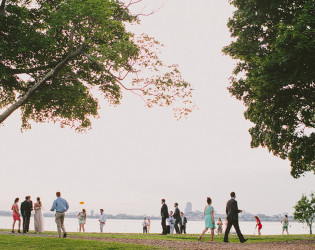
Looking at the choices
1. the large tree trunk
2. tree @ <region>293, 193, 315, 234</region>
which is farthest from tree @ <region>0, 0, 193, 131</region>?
tree @ <region>293, 193, 315, 234</region>

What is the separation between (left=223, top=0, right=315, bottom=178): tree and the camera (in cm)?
1245

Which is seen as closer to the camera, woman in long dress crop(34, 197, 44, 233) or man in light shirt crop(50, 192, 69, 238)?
man in light shirt crop(50, 192, 69, 238)

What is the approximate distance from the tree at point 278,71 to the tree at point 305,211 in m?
21.1

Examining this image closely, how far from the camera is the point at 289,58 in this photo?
40.3 feet

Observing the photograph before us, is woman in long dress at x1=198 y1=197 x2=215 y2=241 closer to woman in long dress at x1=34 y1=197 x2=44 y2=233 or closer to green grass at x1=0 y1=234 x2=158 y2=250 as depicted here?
green grass at x1=0 y1=234 x2=158 y2=250

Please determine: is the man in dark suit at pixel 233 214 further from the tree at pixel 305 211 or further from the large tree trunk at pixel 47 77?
the tree at pixel 305 211

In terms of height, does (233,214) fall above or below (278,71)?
below

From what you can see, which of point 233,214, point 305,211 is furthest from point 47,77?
point 305,211

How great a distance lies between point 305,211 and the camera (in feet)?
131

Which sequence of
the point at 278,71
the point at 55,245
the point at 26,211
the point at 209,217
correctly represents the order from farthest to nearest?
1. the point at 26,211
2. the point at 209,217
3. the point at 278,71
4. the point at 55,245

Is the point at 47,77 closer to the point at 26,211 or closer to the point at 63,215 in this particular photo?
the point at 63,215

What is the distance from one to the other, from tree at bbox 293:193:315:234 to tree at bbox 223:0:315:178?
2114cm

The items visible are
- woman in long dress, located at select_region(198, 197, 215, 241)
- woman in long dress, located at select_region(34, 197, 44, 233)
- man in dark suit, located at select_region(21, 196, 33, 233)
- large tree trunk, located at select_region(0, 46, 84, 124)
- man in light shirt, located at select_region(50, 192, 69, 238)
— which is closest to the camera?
large tree trunk, located at select_region(0, 46, 84, 124)

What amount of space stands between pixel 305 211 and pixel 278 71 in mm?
33232
